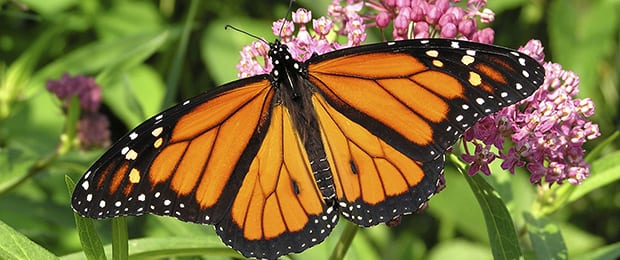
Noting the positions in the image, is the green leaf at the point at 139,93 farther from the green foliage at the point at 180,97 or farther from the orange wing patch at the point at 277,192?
the orange wing patch at the point at 277,192

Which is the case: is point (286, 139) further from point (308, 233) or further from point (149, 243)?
point (149, 243)

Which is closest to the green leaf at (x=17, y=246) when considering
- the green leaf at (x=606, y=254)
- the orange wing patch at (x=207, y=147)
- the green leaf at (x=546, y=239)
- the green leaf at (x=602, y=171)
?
the orange wing patch at (x=207, y=147)

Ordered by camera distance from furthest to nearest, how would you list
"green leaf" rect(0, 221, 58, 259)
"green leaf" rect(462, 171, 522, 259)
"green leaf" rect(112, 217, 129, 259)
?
"green leaf" rect(462, 171, 522, 259) → "green leaf" rect(112, 217, 129, 259) → "green leaf" rect(0, 221, 58, 259)

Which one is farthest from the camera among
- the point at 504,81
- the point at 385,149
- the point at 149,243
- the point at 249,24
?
the point at 249,24

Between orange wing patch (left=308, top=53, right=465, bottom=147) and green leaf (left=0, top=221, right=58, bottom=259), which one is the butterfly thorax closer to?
orange wing patch (left=308, top=53, right=465, bottom=147)

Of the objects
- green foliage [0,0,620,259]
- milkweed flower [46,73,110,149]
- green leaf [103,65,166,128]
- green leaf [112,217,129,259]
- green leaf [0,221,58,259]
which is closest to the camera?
green leaf [0,221,58,259]

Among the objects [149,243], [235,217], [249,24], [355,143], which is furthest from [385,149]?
[249,24]

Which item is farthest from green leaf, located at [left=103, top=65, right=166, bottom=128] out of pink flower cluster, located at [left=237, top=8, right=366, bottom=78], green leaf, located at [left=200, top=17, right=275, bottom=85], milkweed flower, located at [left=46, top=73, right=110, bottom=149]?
pink flower cluster, located at [left=237, top=8, right=366, bottom=78]

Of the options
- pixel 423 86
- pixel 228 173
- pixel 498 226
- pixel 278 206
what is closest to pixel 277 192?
pixel 278 206
